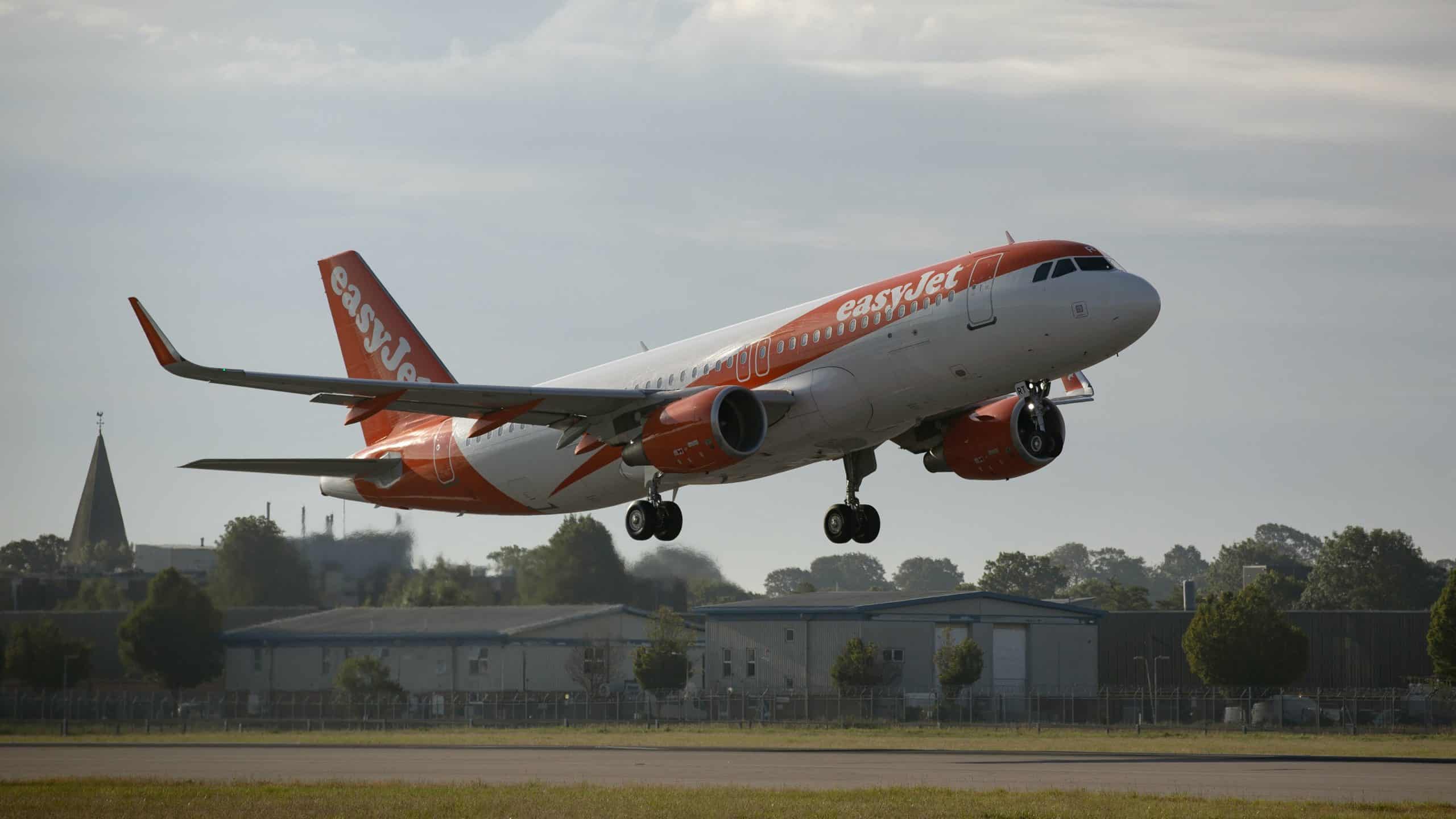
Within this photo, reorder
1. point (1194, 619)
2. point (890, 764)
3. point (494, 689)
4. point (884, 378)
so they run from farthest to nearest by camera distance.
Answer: point (494, 689) < point (1194, 619) < point (890, 764) < point (884, 378)

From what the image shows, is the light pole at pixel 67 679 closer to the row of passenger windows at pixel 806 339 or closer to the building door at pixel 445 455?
the building door at pixel 445 455

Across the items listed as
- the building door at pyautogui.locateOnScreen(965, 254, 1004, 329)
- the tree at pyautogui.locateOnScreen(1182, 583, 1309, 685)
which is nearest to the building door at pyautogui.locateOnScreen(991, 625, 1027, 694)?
the tree at pyautogui.locateOnScreen(1182, 583, 1309, 685)

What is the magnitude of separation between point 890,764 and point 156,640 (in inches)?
2687

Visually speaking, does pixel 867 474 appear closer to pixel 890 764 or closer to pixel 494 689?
pixel 890 764

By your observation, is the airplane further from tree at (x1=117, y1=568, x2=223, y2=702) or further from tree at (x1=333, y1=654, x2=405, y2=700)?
tree at (x1=117, y1=568, x2=223, y2=702)

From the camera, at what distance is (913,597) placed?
381ft

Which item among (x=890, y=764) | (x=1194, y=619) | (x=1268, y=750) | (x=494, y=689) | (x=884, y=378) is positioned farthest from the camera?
(x=494, y=689)

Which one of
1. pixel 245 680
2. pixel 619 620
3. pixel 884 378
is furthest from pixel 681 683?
pixel 884 378

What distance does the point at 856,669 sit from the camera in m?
109

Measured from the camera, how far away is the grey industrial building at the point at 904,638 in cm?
11369

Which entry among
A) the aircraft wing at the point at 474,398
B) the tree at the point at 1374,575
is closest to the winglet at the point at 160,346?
the aircraft wing at the point at 474,398

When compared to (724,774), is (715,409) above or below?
above

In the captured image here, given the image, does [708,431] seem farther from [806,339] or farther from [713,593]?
[713,593]

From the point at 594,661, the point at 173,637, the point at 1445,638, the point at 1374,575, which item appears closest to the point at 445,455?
the point at 173,637
